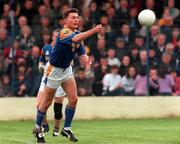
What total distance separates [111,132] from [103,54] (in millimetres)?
4034

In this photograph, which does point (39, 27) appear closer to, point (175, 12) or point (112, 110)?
point (112, 110)

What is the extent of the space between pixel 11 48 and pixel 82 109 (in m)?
2.51

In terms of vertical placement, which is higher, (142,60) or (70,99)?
(70,99)

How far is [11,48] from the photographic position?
16.5 metres

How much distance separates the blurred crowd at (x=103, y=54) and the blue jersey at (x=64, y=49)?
537 cm

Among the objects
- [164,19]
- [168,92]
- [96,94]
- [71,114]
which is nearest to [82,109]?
[96,94]

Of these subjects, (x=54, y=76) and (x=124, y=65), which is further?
(x=124, y=65)

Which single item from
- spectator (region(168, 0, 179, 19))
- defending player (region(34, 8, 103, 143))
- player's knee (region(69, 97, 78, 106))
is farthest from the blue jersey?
spectator (region(168, 0, 179, 19))

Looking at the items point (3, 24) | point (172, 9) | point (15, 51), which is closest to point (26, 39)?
point (15, 51)

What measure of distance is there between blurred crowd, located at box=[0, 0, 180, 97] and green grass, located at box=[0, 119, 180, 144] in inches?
36.8

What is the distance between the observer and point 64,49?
433 inches

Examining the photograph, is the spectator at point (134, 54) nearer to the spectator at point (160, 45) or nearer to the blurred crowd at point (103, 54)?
the blurred crowd at point (103, 54)

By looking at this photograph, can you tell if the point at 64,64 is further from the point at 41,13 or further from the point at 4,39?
the point at 41,13

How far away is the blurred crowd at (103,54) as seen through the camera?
16.5 m
